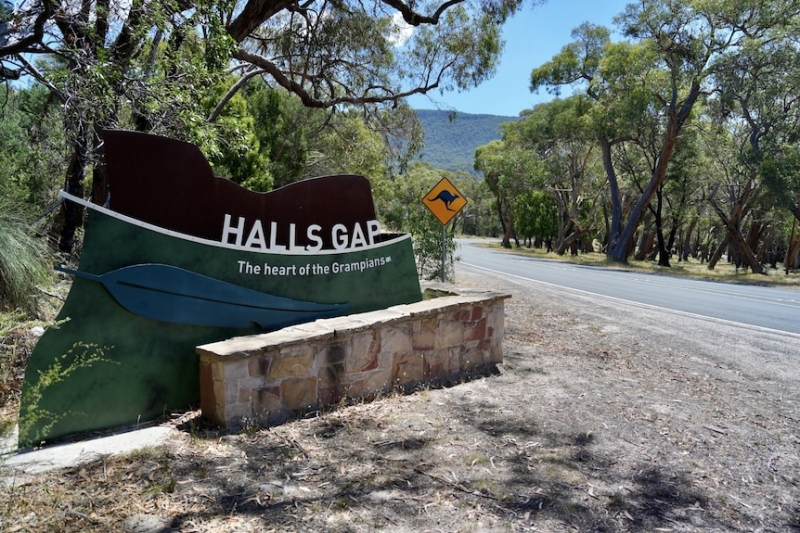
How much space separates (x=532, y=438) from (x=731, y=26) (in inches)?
1028

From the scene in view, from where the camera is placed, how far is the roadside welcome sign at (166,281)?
4.38m

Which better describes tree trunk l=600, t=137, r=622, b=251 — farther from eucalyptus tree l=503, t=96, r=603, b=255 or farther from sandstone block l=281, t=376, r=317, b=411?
sandstone block l=281, t=376, r=317, b=411

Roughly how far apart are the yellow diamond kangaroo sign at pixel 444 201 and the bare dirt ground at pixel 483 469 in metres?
3.46

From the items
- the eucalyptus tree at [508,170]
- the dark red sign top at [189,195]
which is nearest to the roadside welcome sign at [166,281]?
the dark red sign top at [189,195]

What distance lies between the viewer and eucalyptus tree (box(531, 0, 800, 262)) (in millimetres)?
24188

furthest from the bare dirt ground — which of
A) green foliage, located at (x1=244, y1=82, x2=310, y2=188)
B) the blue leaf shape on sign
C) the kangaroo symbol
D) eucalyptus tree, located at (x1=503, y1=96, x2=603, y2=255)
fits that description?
eucalyptus tree, located at (x1=503, y1=96, x2=603, y2=255)

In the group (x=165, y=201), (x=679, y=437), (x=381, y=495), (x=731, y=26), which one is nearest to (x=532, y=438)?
(x=679, y=437)

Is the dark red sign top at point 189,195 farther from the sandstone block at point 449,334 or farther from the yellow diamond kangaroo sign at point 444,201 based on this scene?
the yellow diamond kangaroo sign at point 444,201

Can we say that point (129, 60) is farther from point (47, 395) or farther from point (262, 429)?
point (262, 429)

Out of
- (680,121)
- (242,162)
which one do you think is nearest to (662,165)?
(680,121)

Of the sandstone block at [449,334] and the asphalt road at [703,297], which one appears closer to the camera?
the sandstone block at [449,334]

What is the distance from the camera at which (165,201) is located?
16.0 feet

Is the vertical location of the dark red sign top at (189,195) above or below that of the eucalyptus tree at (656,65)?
below

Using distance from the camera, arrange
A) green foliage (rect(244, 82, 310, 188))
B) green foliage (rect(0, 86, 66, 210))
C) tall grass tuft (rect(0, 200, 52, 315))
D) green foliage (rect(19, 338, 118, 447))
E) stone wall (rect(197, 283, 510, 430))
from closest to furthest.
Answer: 1. green foliage (rect(19, 338, 118, 447))
2. stone wall (rect(197, 283, 510, 430))
3. tall grass tuft (rect(0, 200, 52, 315))
4. green foliage (rect(0, 86, 66, 210))
5. green foliage (rect(244, 82, 310, 188))
